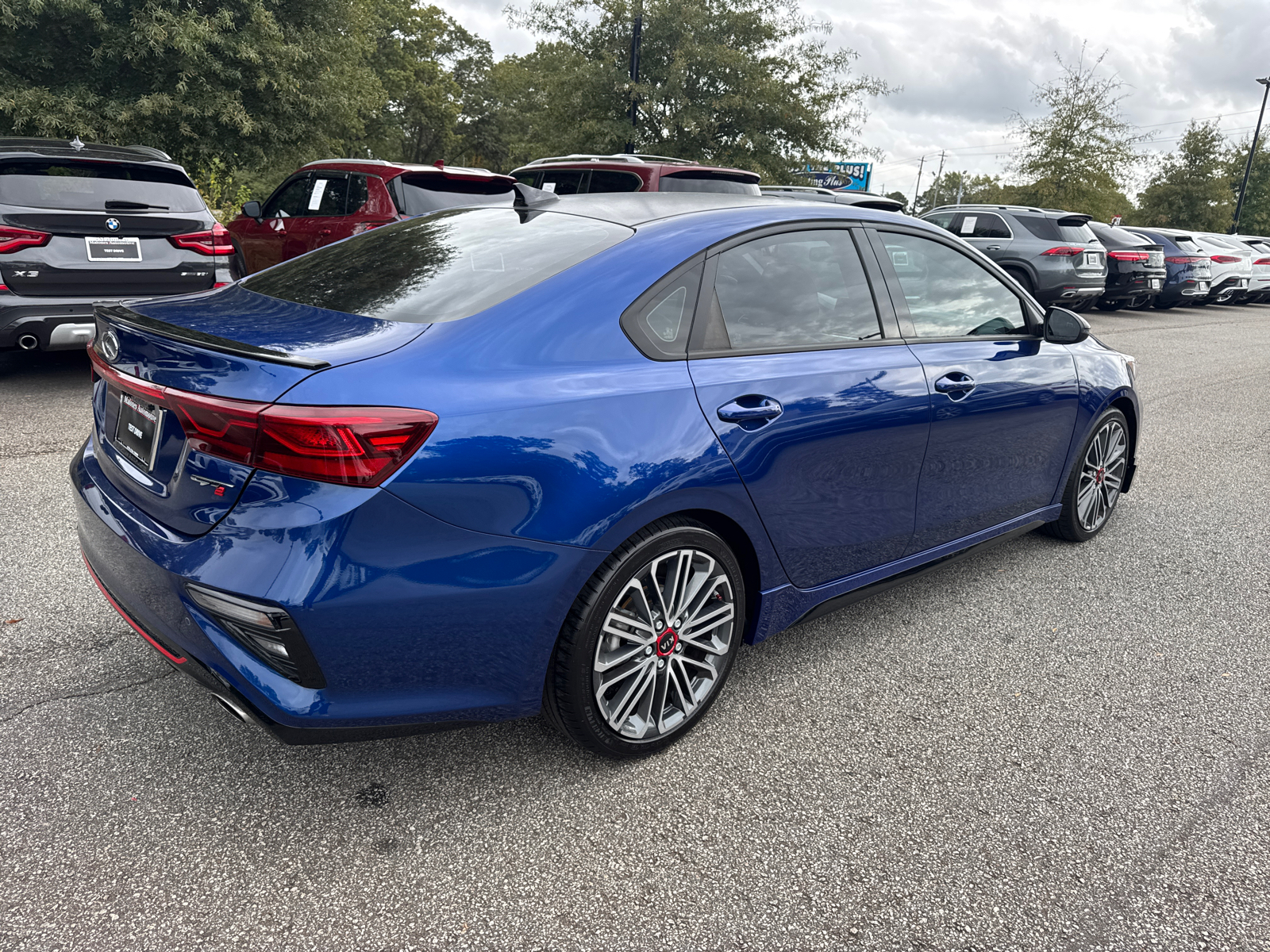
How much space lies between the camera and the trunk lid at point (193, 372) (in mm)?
2076

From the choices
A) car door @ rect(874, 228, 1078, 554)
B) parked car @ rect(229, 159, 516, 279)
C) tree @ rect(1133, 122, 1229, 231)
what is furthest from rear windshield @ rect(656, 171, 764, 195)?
tree @ rect(1133, 122, 1229, 231)

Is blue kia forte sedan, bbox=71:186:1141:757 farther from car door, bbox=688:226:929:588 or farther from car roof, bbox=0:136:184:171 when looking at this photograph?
car roof, bbox=0:136:184:171

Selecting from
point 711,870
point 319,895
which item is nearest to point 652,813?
point 711,870

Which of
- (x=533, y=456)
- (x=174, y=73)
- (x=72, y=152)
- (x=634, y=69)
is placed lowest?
(x=533, y=456)

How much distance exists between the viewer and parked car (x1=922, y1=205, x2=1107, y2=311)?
47.9 ft

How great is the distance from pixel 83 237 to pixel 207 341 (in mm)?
4718

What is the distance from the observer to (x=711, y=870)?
225 centimetres

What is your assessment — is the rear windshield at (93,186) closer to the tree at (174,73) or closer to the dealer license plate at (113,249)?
the dealer license plate at (113,249)

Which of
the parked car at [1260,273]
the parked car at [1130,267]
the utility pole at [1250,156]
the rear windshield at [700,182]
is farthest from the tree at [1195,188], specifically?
the rear windshield at [700,182]

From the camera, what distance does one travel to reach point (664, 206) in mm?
3066

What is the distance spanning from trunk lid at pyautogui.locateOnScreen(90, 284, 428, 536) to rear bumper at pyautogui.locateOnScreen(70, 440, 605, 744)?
8 centimetres

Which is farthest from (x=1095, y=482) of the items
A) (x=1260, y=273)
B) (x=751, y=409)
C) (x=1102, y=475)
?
(x=1260, y=273)

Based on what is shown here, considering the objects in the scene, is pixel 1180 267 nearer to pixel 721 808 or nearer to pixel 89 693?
pixel 721 808

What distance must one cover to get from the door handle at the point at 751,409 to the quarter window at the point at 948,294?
0.94m
